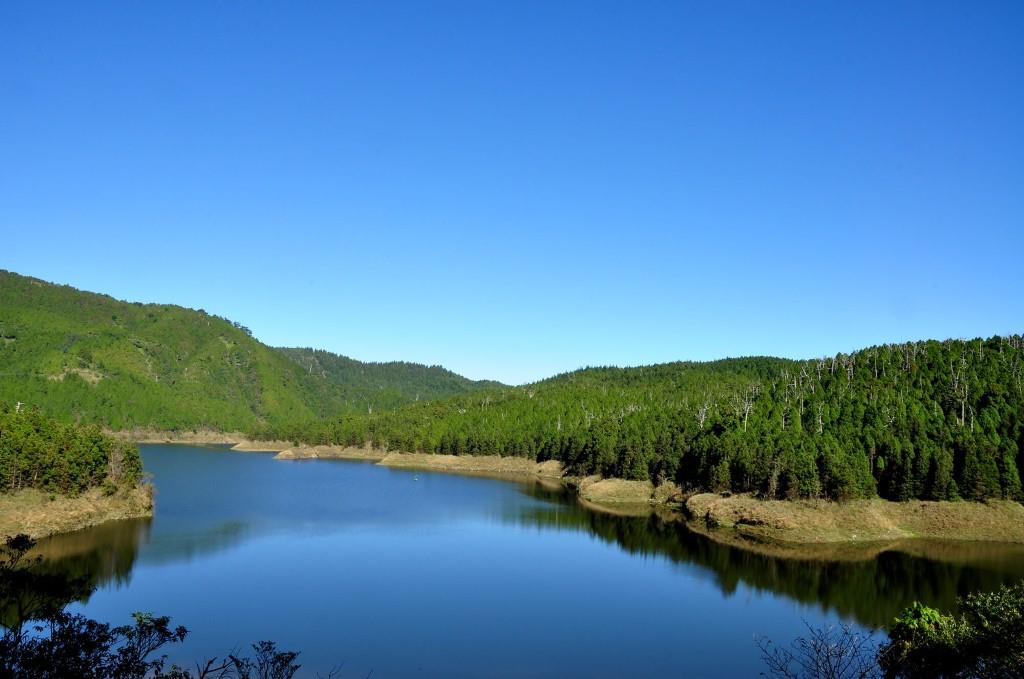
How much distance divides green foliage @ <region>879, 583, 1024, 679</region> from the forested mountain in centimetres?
5387

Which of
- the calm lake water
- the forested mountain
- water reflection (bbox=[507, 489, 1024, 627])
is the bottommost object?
the calm lake water

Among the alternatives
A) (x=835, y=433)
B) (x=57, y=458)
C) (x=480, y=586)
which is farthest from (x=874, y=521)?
(x=57, y=458)

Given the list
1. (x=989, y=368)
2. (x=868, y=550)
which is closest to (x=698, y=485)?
(x=868, y=550)

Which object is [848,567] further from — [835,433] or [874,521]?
[835,433]

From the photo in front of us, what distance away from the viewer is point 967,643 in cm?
2847

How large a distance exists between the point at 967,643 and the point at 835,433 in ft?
275

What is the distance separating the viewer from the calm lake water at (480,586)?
4412cm

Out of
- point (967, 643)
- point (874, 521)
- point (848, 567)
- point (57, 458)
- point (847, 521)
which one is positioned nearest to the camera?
point (967, 643)

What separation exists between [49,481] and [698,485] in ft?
268

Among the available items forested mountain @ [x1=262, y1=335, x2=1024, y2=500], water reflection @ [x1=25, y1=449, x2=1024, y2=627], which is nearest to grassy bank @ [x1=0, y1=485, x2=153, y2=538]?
water reflection @ [x1=25, y1=449, x2=1024, y2=627]

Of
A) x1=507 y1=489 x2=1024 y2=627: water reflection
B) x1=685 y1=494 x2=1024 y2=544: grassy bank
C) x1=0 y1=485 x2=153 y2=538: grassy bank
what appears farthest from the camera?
x1=685 y1=494 x2=1024 y2=544: grassy bank

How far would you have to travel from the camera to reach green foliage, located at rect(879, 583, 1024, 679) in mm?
24609

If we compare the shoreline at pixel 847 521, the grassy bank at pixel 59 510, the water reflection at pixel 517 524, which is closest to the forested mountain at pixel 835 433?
Result: the shoreline at pixel 847 521

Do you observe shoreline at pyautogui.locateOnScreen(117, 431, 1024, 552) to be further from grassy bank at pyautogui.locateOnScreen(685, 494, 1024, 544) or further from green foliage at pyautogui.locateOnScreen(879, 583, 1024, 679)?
green foliage at pyautogui.locateOnScreen(879, 583, 1024, 679)
